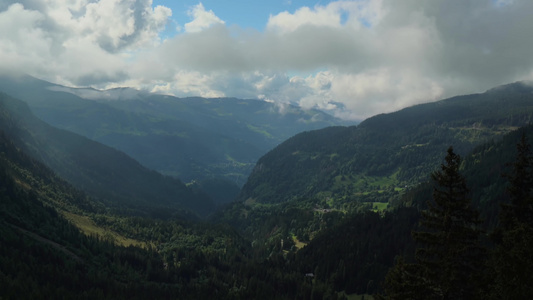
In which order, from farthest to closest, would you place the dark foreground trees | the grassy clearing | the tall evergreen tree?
1. the grassy clearing
2. the tall evergreen tree
3. the dark foreground trees

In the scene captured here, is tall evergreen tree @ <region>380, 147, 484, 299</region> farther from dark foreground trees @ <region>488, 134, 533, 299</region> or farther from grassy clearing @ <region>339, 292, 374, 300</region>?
grassy clearing @ <region>339, 292, 374, 300</region>

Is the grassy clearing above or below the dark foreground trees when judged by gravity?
below

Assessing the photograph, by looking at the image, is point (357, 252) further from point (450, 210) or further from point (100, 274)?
point (450, 210)

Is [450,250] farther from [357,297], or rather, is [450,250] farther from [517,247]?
[357,297]

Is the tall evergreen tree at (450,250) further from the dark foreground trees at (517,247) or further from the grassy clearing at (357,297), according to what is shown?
the grassy clearing at (357,297)

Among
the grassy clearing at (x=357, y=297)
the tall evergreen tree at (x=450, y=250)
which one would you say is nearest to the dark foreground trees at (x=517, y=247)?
the tall evergreen tree at (x=450, y=250)

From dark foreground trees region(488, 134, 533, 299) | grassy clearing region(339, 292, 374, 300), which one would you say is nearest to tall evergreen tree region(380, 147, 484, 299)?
dark foreground trees region(488, 134, 533, 299)

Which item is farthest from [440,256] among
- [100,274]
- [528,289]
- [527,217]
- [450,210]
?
[100,274]

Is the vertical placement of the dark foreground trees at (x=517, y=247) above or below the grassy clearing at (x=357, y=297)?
above
